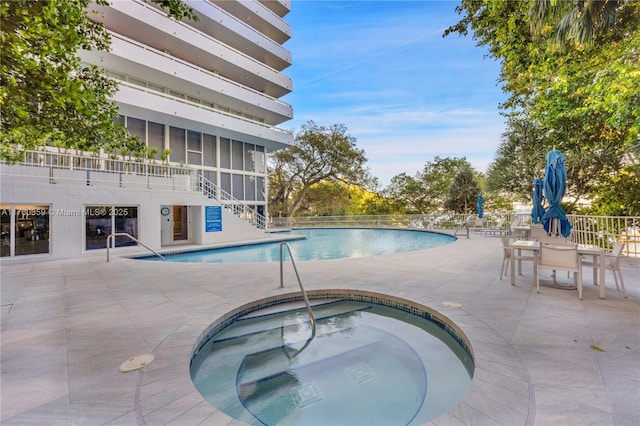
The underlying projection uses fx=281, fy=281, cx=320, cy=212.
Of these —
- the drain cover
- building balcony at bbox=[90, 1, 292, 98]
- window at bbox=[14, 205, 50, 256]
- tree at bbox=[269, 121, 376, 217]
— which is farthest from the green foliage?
window at bbox=[14, 205, 50, 256]

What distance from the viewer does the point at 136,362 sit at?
2.58 metres

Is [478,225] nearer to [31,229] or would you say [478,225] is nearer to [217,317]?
[217,317]

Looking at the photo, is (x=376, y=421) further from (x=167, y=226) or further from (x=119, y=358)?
(x=167, y=226)

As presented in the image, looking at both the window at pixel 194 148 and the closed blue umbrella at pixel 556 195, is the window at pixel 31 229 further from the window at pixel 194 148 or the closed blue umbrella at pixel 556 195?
the closed blue umbrella at pixel 556 195

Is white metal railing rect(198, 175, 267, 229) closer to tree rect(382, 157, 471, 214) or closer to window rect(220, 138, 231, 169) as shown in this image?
window rect(220, 138, 231, 169)

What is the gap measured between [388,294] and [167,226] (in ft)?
35.4

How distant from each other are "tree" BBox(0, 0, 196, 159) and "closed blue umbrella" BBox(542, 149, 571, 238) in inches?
268

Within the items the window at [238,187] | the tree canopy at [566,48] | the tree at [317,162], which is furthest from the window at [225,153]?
the tree canopy at [566,48]

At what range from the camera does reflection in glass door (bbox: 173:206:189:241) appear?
1288 centimetres

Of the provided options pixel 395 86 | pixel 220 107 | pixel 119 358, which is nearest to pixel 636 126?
pixel 119 358

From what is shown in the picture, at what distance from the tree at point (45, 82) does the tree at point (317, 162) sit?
61.1ft

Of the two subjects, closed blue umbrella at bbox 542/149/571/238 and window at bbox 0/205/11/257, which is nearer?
closed blue umbrella at bbox 542/149/571/238

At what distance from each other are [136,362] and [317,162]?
2041cm

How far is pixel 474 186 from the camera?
19.8 metres
